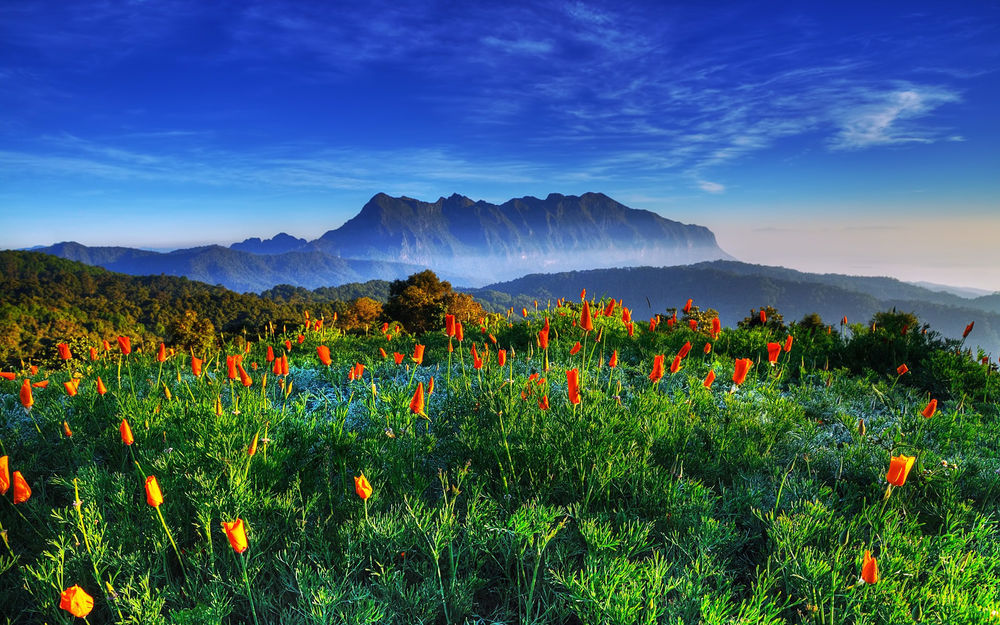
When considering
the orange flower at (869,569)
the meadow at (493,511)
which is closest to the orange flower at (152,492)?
the meadow at (493,511)

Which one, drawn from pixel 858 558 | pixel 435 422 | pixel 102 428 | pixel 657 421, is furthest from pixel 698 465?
pixel 102 428

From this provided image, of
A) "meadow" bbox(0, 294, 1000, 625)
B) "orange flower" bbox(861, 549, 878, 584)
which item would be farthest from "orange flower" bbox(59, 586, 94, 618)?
"orange flower" bbox(861, 549, 878, 584)

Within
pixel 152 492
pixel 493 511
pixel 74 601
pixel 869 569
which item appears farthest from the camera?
pixel 493 511

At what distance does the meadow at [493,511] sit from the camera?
6.68ft

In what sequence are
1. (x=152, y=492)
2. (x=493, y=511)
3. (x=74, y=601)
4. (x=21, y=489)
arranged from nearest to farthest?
(x=74, y=601) → (x=152, y=492) → (x=21, y=489) → (x=493, y=511)

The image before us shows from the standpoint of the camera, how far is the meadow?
204 cm

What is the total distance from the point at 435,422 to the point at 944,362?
612 cm

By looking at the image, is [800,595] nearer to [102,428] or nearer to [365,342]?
[102,428]

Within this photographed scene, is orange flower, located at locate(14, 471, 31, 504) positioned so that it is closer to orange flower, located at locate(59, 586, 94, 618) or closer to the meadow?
the meadow

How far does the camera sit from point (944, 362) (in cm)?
557

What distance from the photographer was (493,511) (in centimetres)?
243

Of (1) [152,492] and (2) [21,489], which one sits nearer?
(1) [152,492]

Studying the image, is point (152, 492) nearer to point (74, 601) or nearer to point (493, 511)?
point (74, 601)

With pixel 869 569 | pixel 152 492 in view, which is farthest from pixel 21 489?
pixel 869 569
